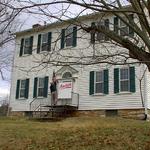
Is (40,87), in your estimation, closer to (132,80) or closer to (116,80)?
(116,80)

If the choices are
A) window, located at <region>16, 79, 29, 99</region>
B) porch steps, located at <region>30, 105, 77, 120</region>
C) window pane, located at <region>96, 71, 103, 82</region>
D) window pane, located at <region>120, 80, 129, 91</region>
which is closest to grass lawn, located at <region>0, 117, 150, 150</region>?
window pane, located at <region>120, 80, 129, 91</region>

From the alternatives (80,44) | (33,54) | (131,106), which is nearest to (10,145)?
(131,106)

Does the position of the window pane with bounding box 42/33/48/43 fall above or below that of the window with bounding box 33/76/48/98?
above

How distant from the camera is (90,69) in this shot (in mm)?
24969

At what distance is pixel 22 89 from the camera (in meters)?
28.7

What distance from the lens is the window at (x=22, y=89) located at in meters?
28.2

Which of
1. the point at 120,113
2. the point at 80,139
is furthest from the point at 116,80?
the point at 80,139

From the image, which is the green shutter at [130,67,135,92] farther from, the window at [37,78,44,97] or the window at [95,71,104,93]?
the window at [37,78,44,97]

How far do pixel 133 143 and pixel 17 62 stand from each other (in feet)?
62.6

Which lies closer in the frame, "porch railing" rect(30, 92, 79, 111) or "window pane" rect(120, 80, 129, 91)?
"window pane" rect(120, 80, 129, 91)

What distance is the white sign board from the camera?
2530cm

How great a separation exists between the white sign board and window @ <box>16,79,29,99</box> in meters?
3.27

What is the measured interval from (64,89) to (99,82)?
2.83 meters

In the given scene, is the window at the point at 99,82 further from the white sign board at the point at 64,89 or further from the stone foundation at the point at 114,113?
the white sign board at the point at 64,89
